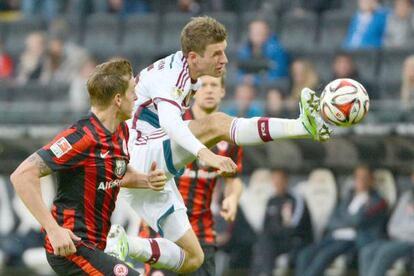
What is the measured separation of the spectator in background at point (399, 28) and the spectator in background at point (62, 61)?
4.33 meters

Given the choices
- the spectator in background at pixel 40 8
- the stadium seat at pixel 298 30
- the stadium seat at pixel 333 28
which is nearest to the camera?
the stadium seat at pixel 333 28

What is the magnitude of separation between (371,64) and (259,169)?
187 centimetres

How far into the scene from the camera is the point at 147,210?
834 centimetres

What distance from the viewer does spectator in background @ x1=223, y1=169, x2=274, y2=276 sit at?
1302 cm

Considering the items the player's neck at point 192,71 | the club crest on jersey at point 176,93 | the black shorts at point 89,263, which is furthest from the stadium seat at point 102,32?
the black shorts at point 89,263

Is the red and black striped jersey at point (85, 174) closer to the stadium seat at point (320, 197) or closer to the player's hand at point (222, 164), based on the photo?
the player's hand at point (222, 164)

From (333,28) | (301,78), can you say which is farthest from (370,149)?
(333,28)

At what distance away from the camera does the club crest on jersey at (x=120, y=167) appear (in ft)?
23.8

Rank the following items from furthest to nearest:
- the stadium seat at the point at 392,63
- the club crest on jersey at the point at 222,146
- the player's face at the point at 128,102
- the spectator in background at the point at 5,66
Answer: the spectator in background at the point at 5,66
the stadium seat at the point at 392,63
the club crest on jersey at the point at 222,146
the player's face at the point at 128,102

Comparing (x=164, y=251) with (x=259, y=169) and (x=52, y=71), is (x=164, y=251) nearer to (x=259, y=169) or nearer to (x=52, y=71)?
(x=259, y=169)

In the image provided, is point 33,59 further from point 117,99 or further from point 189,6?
point 117,99

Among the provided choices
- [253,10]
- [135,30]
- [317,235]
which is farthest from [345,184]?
[135,30]

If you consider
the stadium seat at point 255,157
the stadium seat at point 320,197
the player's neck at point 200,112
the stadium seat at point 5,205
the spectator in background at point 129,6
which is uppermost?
the spectator in background at point 129,6

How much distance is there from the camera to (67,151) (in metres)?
6.97
